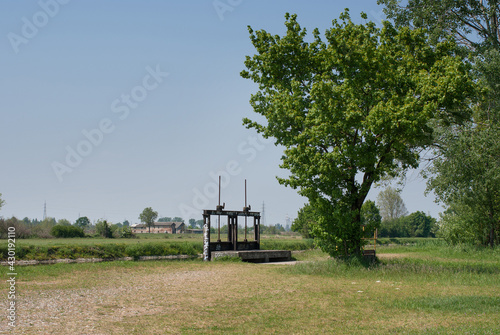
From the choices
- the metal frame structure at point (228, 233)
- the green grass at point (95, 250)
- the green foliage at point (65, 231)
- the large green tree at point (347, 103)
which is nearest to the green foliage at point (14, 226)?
the green foliage at point (65, 231)

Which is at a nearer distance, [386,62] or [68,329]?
[68,329]

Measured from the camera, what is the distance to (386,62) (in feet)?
63.6

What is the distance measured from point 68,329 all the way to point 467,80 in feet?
60.0

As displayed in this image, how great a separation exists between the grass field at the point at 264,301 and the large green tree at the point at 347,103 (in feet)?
12.9

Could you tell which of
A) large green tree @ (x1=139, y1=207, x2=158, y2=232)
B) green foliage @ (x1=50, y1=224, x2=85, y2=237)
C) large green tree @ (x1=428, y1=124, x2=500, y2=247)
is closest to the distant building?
large green tree @ (x1=139, y1=207, x2=158, y2=232)

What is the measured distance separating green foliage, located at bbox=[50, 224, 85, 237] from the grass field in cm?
5570

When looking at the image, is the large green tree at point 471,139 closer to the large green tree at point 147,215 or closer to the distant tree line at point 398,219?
the distant tree line at point 398,219

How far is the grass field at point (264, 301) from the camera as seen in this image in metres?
8.69

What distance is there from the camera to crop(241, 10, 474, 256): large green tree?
60.5 ft

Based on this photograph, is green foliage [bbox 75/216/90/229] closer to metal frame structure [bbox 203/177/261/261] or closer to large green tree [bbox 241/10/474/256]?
metal frame structure [bbox 203/177/261/261]

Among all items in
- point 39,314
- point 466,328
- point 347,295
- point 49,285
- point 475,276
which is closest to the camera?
point 466,328

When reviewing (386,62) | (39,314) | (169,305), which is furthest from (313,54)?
(39,314)

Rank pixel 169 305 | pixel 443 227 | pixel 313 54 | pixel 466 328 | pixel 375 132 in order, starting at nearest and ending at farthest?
pixel 466 328, pixel 169 305, pixel 375 132, pixel 313 54, pixel 443 227

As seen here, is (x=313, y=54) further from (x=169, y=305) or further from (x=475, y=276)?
(x=169, y=305)
